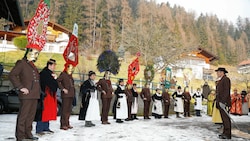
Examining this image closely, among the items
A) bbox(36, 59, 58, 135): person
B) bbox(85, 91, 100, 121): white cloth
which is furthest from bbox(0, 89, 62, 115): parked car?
bbox(36, 59, 58, 135): person

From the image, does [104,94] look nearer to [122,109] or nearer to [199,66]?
[122,109]

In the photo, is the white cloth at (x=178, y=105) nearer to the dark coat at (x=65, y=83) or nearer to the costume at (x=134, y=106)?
the costume at (x=134, y=106)

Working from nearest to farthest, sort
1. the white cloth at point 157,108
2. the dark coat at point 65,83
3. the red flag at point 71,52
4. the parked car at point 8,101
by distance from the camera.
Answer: the dark coat at point 65,83
the red flag at point 71,52
the parked car at point 8,101
the white cloth at point 157,108

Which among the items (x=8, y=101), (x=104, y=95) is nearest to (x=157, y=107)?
(x=104, y=95)

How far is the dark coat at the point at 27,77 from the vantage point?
16.0 ft

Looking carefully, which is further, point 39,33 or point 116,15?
point 116,15

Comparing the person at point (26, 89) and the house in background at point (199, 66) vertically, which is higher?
the house in background at point (199, 66)

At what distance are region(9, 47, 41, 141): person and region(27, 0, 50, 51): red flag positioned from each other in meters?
0.12

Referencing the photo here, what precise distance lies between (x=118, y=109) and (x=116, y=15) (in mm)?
45011

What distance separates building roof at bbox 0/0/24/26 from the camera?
7.29 m

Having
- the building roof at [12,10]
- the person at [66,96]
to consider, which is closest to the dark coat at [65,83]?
the person at [66,96]

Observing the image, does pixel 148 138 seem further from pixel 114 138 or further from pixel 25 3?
pixel 25 3

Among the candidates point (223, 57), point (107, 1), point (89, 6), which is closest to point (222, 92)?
point (89, 6)

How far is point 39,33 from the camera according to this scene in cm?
563
